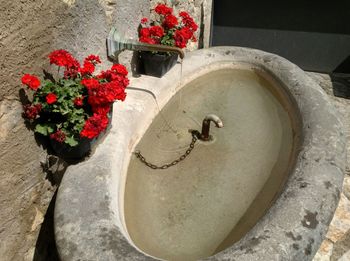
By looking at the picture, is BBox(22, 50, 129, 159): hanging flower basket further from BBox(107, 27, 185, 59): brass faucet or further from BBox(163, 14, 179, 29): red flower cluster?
BBox(163, 14, 179, 29): red flower cluster

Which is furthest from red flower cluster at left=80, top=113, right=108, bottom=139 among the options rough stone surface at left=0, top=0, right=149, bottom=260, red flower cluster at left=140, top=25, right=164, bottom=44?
red flower cluster at left=140, top=25, right=164, bottom=44

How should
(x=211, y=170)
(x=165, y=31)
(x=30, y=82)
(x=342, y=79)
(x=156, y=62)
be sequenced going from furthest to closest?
(x=342, y=79) < (x=165, y=31) < (x=156, y=62) < (x=211, y=170) < (x=30, y=82)

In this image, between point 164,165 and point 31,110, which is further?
point 164,165

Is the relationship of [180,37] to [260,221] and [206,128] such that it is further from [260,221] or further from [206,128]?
[260,221]

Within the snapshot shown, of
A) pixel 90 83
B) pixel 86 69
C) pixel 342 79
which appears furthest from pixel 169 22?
pixel 342 79

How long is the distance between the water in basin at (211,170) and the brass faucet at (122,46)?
1.83 feet

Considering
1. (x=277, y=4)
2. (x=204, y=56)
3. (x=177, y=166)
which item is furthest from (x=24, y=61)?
(x=277, y=4)

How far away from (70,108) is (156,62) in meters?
1.29

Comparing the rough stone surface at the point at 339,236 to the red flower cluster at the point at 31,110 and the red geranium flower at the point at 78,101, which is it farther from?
the red flower cluster at the point at 31,110

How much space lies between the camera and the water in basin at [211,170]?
206cm

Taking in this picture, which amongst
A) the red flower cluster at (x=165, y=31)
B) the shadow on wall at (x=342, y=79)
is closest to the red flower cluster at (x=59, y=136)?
the red flower cluster at (x=165, y=31)

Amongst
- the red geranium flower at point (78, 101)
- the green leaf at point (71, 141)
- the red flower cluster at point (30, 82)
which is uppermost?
the red flower cluster at point (30, 82)

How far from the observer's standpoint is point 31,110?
1.90 m

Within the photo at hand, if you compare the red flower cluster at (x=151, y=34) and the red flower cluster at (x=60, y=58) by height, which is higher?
the red flower cluster at (x=60, y=58)
